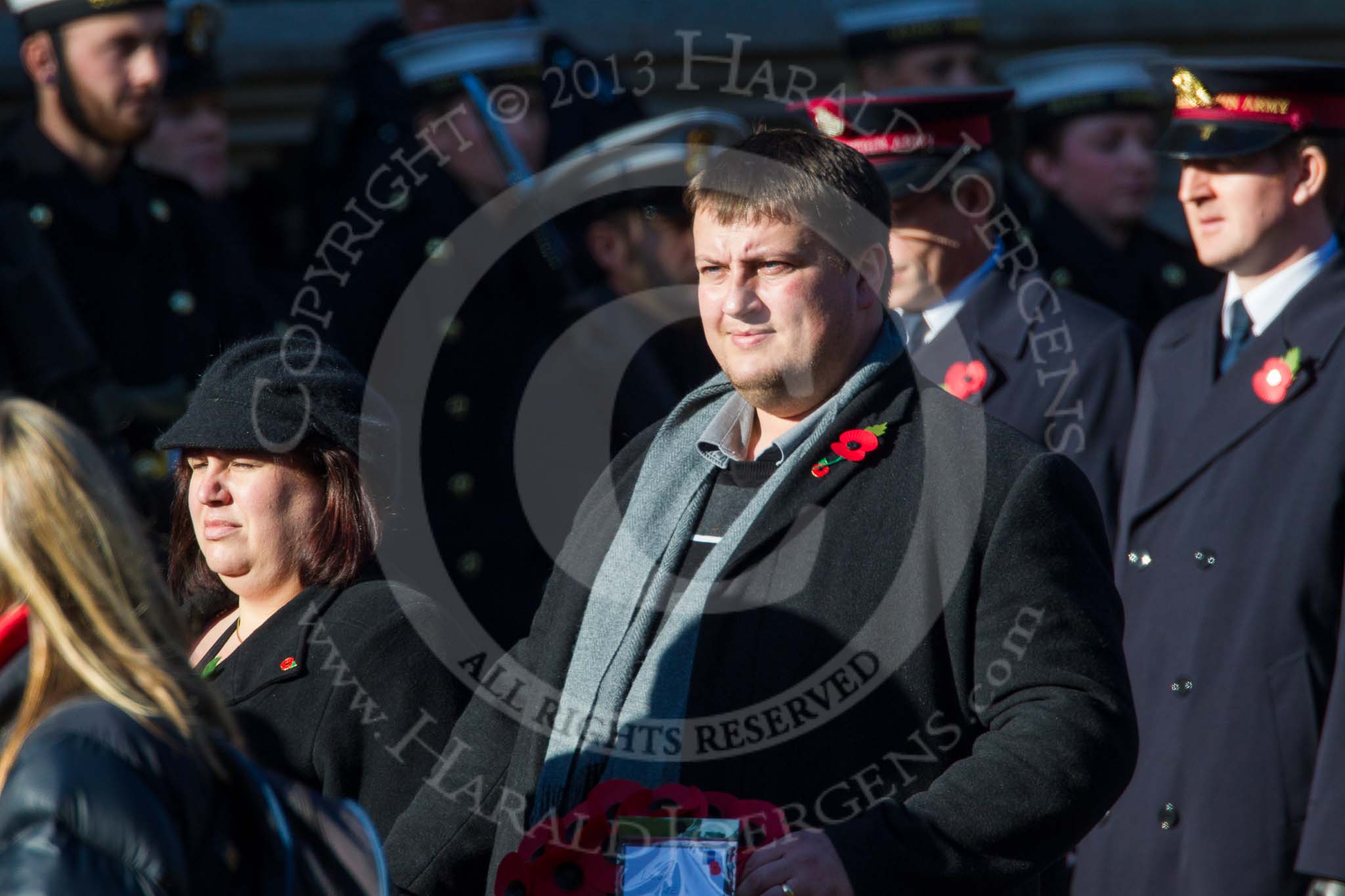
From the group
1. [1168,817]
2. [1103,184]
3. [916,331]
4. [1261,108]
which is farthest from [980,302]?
[1103,184]

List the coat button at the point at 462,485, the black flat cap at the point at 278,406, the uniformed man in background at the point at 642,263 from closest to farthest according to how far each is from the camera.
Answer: the black flat cap at the point at 278,406 → the uniformed man in background at the point at 642,263 → the coat button at the point at 462,485

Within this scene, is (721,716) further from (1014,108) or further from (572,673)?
(1014,108)

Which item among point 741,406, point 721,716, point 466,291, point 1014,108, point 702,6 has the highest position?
point 702,6

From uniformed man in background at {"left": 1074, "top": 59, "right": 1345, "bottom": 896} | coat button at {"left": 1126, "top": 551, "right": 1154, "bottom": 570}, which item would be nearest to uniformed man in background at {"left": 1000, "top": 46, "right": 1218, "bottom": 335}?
uniformed man in background at {"left": 1074, "top": 59, "right": 1345, "bottom": 896}

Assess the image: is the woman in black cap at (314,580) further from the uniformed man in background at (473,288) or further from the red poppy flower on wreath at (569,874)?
the uniformed man in background at (473,288)

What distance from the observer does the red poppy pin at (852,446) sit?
123 inches

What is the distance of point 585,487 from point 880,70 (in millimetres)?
2858

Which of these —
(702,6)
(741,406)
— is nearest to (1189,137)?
(741,406)

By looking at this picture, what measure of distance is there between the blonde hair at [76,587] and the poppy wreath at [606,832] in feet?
2.31

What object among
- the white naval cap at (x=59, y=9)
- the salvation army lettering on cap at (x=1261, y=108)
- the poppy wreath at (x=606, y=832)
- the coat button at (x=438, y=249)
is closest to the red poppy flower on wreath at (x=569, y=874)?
the poppy wreath at (x=606, y=832)

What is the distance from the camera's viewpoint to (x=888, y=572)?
3.04 metres

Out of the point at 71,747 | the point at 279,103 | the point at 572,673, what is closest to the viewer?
the point at 71,747

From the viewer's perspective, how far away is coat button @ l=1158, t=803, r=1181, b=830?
392cm

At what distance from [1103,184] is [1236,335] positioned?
2.60 metres
